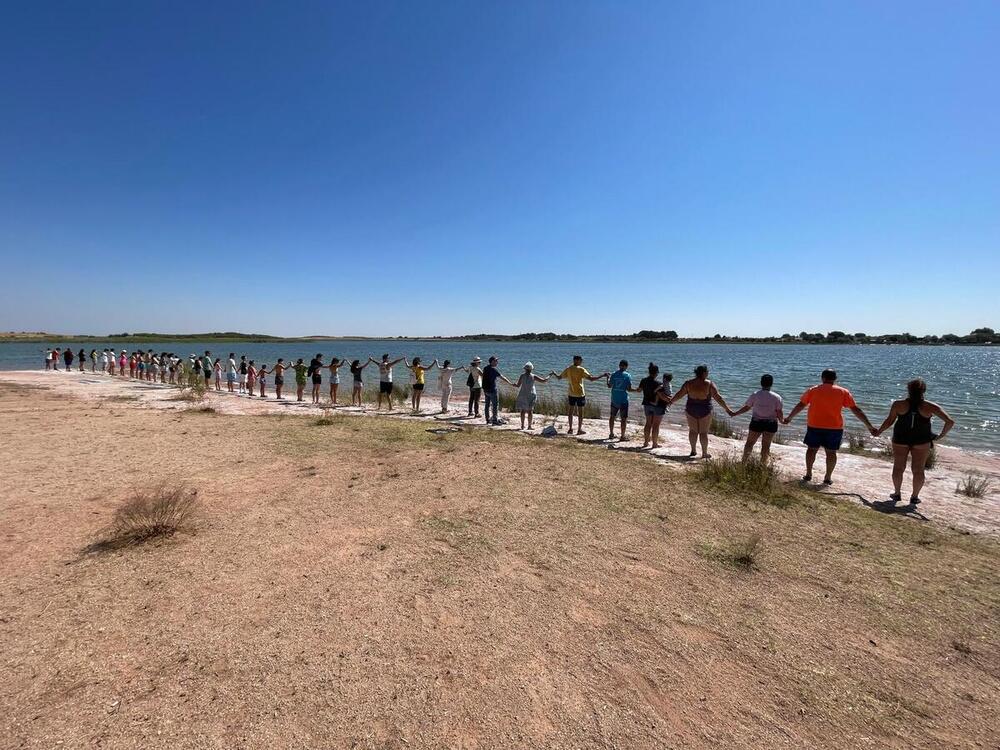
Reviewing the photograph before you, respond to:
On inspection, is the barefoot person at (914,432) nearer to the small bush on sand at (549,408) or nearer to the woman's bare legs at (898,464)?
the woman's bare legs at (898,464)

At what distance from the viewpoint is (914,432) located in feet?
22.5

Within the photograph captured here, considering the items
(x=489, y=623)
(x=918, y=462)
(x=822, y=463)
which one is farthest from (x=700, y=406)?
(x=489, y=623)

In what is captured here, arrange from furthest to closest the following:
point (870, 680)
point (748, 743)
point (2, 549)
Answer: point (2, 549), point (870, 680), point (748, 743)

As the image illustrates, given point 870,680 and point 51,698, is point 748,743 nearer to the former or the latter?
point 870,680

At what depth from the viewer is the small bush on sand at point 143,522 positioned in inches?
186

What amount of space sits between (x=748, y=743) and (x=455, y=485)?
4.96m

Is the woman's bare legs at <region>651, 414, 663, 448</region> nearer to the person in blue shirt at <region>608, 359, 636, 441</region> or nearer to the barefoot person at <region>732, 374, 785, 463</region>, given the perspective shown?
the person in blue shirt at <region>608, 359, 636, 441</region>

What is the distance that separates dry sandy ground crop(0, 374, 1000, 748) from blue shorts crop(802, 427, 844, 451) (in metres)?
1.41

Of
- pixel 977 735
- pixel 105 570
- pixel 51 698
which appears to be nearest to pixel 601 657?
pixel 977 735

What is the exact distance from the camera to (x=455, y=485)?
697 centimetres

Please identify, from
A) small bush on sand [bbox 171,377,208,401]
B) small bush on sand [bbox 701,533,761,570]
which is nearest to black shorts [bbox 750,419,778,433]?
small bush on sand [bbox 701,533,761,570]

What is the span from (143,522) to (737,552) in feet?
21.2

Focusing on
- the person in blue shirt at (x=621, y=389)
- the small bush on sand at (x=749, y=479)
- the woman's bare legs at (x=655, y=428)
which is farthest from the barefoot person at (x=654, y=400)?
the small bush on sand at (x=749, y=479)

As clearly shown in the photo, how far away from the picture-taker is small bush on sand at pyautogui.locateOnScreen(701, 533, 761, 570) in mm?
4538
